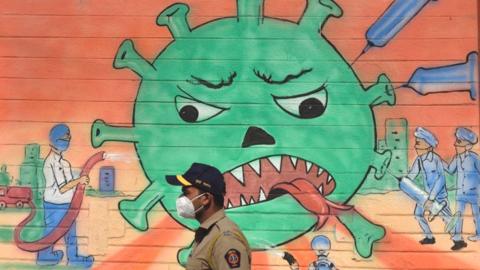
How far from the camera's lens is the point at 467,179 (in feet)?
18.0

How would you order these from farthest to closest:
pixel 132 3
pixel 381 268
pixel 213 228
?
pixel 132 3 → pixel 381 268 → pixel 213 228

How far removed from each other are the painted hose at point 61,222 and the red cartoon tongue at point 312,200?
1590 mm

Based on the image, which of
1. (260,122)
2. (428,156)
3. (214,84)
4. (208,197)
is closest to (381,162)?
(428,156)


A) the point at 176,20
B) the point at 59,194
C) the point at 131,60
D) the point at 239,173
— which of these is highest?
the point at 176,20

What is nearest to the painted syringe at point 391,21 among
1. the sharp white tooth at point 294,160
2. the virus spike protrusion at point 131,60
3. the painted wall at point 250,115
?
the painted wall at point 250,115

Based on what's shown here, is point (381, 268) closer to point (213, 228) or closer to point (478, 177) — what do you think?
point (478, 177)

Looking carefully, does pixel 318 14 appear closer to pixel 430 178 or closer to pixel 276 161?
pixel 276 161

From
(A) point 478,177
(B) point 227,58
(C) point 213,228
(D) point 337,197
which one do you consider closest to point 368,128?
(D) point 337,197

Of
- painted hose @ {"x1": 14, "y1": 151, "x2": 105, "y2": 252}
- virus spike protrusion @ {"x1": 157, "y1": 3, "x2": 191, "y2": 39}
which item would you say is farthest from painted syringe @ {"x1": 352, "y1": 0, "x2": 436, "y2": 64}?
painted hose @ {"x1": 14, "y1": 151, "x2": 105, "y2": 252}

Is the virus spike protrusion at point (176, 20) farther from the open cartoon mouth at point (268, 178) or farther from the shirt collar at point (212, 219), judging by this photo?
the shirt collar at point (212, 219)

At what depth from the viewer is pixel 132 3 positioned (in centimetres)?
580

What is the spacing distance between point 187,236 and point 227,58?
151 cm

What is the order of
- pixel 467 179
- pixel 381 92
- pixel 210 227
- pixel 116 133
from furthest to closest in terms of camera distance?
pixel 116 133 < pixel 381 92 < pixel 467 179 < pixel 210 227

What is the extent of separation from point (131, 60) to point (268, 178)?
4.99 feet
